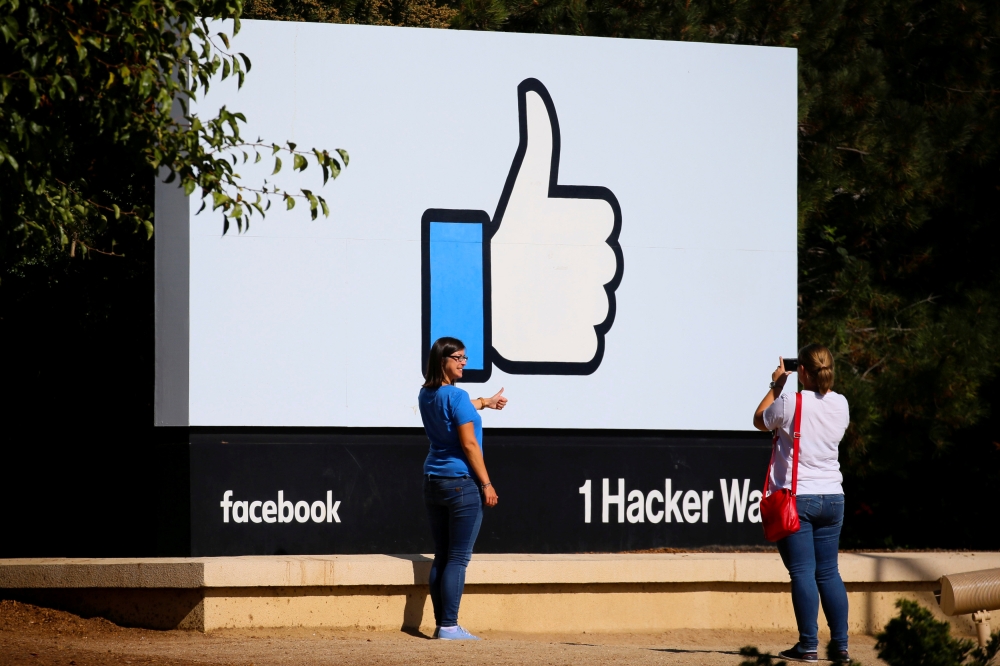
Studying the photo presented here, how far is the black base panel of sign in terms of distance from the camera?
8352 mm

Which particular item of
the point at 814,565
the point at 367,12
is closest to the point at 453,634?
the point at 814,565

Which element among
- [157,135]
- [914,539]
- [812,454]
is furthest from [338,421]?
[914,539]

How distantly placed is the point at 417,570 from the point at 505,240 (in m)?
2.43

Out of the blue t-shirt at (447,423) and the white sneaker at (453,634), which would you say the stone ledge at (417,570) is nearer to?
the white sneaker at (453,634)

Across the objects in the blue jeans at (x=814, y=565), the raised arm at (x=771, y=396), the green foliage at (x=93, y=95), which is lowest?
the blue jeans at (x=814, y=565)

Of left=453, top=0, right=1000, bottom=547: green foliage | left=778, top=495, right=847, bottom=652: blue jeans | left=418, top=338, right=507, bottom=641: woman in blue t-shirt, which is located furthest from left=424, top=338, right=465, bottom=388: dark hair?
left=453, top=0, right=1000, bottom=547: green foliage

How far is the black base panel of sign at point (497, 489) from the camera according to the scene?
27.4ft

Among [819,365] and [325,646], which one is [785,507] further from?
[325,646]

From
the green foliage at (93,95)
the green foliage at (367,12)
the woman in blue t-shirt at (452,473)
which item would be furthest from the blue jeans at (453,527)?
the green foliage at (367,12)

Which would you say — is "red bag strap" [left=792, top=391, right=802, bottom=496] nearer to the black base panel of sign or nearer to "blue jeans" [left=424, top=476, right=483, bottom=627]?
"blue jeans" [left=424, top=476, right=483, bottom=627]

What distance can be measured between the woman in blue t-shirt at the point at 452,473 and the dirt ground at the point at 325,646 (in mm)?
308

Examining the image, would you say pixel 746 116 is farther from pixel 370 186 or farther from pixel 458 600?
pixel 458 600

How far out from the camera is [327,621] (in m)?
7.55

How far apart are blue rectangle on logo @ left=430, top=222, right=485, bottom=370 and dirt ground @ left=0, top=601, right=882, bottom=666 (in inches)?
79.7
